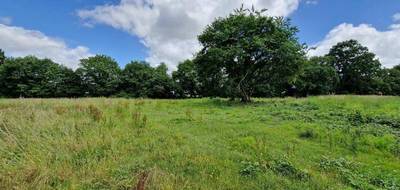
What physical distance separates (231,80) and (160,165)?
20.9m

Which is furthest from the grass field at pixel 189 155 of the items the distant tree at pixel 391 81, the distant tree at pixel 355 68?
the distant tree at pixel 391 81

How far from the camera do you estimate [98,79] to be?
64.8 metres

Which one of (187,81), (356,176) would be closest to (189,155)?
(356,176)

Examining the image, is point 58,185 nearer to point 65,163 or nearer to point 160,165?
point 65,163

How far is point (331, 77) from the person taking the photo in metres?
60.8

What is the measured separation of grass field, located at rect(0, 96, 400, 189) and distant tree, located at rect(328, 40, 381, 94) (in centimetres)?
5736

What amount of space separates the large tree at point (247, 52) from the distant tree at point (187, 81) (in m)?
36.3

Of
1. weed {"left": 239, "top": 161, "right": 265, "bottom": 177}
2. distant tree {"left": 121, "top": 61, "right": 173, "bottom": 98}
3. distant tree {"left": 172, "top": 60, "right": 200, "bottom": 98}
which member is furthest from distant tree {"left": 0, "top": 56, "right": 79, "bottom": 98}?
weed {"left": 239, "top": 161, "right": 265, "bottom": 177}

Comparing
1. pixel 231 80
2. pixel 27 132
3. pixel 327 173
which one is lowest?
pixel 327 173

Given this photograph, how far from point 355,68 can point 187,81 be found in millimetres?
34309

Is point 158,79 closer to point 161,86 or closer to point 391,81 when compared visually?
point 161,86

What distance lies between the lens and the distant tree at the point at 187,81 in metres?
65.3

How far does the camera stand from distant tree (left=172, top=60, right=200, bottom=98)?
65.3 m

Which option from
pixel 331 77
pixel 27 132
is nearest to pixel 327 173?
pixel 27 132
